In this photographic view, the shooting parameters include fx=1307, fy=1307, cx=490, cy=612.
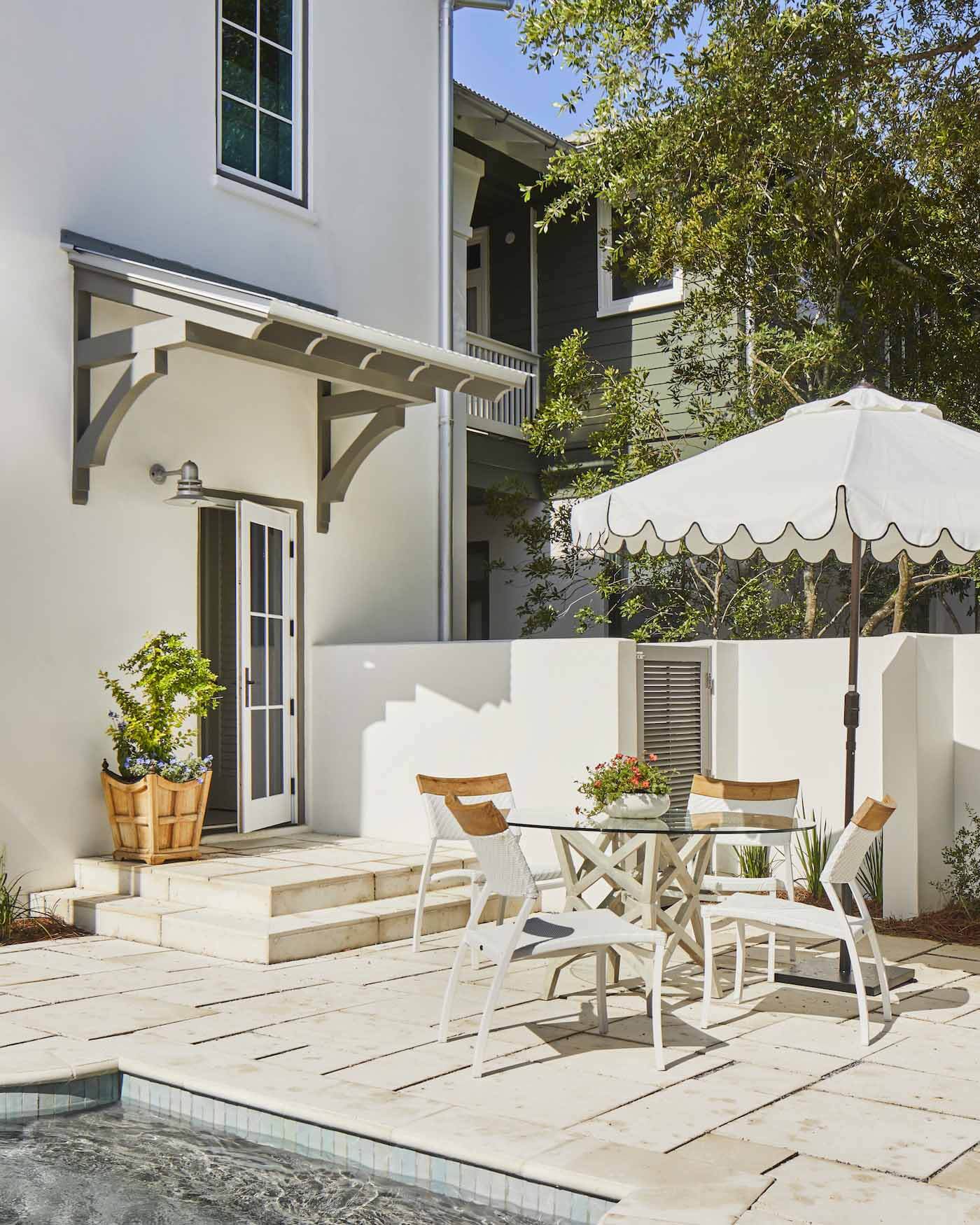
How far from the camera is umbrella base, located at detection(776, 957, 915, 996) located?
5.53m

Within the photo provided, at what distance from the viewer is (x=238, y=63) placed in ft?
28.7

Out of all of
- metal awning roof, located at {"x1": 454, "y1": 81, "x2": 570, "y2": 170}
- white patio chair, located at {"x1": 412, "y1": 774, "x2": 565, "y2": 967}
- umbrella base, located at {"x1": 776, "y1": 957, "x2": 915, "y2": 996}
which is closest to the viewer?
umbrella base, located at {"x1": 776, "y1": 957, "x2": 915, "y2": 996}

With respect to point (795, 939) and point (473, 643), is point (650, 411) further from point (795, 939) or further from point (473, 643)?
point (795, 939)

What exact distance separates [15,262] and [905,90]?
5.65m

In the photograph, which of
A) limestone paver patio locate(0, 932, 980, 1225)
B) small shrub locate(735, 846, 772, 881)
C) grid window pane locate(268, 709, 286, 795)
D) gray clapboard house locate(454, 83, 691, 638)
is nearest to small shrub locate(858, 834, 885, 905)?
small shrub locate(735, 846, 772, 881)

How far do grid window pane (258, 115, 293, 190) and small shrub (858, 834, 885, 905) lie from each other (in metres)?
5.83

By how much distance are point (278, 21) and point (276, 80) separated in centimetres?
43

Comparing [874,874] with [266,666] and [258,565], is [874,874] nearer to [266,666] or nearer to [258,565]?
[266,666]

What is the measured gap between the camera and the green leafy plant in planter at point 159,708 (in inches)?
290

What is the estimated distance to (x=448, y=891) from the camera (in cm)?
747

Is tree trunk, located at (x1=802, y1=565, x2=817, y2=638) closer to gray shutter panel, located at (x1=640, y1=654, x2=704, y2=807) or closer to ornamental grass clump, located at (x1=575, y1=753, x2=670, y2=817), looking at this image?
gray shutter panel, located at (x1=640, y1=654, x2=704, y2=807)

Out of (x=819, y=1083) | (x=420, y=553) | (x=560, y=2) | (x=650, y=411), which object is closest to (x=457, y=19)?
(x=560, y=2)

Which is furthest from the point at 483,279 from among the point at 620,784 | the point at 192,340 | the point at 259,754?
the point at 620,784

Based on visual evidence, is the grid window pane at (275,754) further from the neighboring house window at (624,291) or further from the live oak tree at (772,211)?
the neighboring house window at (624,291)
